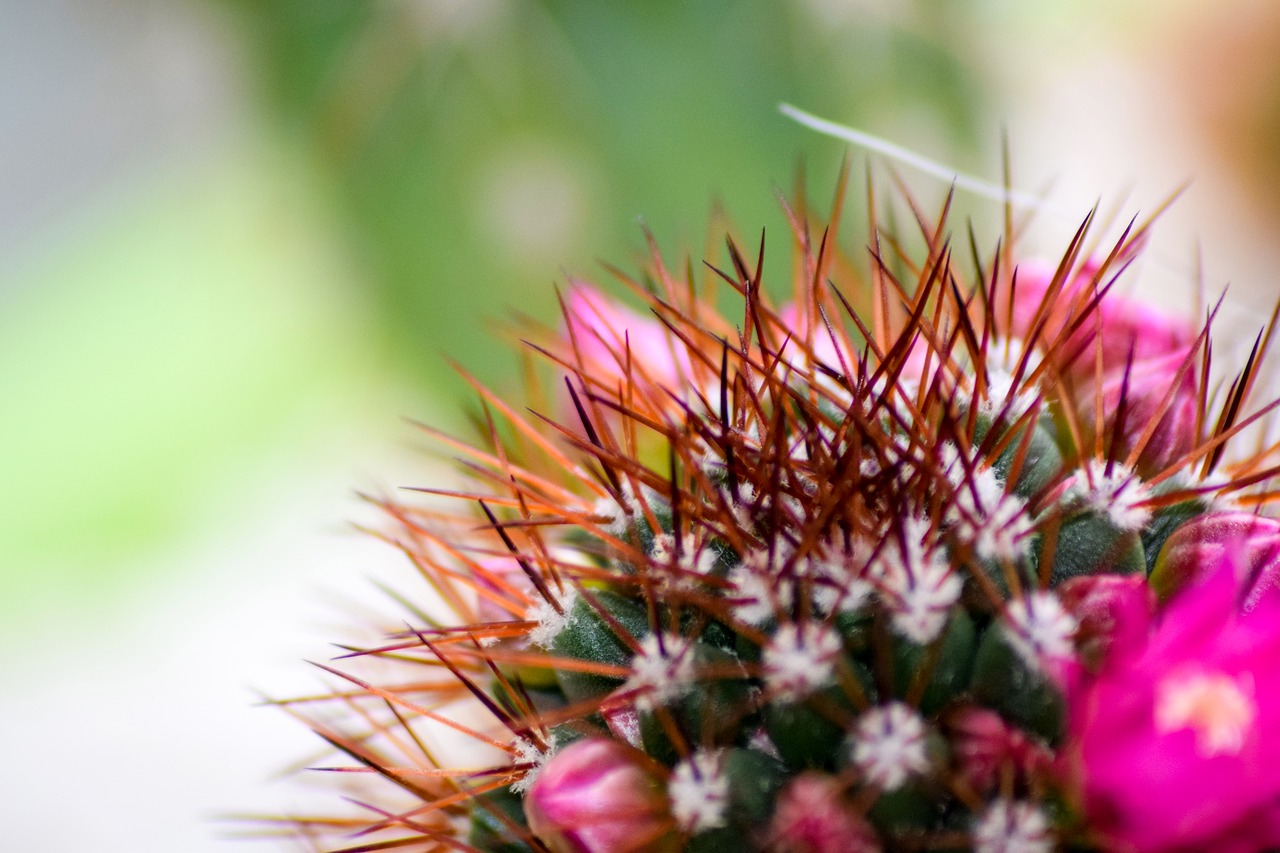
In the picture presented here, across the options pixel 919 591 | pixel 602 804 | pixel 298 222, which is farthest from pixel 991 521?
pixel 298 222

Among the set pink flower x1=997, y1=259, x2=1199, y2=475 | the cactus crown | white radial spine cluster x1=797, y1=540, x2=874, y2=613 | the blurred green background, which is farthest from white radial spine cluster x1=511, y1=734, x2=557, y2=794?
the blurred green background

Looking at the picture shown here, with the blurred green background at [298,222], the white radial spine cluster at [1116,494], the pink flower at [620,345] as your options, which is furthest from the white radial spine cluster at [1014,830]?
the blurred green background at [298,222]

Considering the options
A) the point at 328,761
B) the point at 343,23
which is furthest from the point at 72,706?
the point at 343,23

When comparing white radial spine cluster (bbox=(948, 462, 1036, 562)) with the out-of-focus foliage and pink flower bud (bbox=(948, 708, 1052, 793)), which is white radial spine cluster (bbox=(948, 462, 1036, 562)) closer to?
pink flower bud (bbox=(948, 708, 1052, 793))

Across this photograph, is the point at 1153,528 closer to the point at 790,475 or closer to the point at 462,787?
the point at 790,475

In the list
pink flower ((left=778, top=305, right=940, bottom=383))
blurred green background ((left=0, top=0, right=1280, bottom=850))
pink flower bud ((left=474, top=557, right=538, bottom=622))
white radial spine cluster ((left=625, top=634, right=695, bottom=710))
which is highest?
blurred green background ((left=0, top=0, right=1280, bottom=850))

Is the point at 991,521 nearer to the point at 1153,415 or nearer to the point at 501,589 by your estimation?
the point at 1153,415
